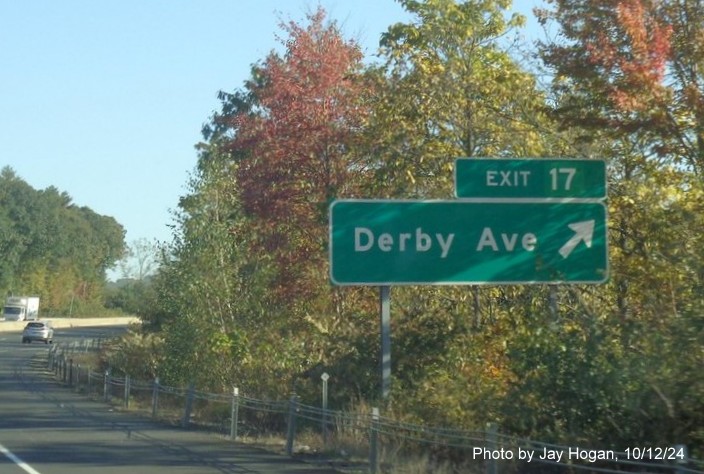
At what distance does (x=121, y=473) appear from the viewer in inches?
580

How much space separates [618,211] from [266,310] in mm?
12106

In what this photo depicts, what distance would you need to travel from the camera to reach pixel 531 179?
1444 cm

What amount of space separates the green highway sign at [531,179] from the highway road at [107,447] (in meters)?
4.38

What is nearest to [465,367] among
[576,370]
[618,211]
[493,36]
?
A: [618,211]

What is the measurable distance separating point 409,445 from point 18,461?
577 cm

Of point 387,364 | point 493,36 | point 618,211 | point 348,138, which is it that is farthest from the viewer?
point 348,138

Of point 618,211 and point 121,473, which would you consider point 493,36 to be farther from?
point 121,473

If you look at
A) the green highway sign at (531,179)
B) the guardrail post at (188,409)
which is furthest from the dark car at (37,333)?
the green highway sign at (531,179)

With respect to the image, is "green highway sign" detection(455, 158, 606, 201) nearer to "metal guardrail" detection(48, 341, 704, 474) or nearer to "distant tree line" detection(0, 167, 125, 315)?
"metal guardrail" detection(48, 341, 704, 474)

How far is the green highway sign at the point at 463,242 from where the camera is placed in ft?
47.6

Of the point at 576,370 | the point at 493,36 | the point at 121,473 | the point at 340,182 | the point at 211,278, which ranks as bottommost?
the point at 121,473

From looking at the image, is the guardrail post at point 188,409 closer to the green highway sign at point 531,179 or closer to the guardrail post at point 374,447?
the guardrail post at point 374,447

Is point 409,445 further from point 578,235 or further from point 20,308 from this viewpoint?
point 20,308

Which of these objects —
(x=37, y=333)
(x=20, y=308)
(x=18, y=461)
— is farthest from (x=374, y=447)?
(x=20, y=308)
